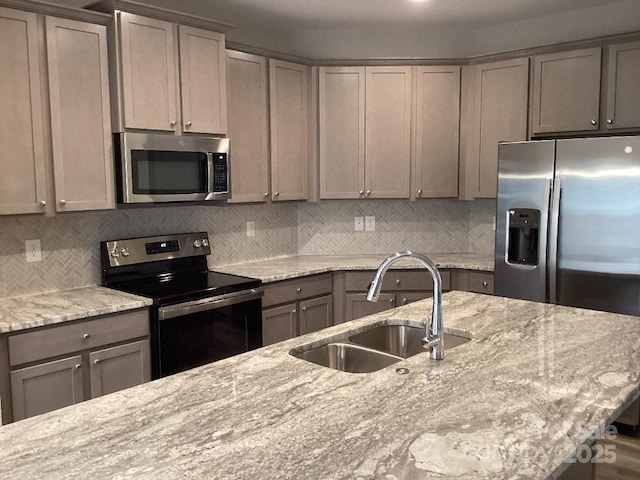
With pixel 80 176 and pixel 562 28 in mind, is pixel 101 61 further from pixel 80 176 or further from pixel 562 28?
pixel 562 28

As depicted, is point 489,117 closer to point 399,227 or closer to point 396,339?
point 399,227

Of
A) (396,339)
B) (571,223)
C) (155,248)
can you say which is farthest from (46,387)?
(571,223)

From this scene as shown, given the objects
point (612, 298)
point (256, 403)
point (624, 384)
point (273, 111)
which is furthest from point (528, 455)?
point (273, 111)

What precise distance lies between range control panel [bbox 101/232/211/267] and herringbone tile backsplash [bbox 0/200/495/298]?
0.21ft

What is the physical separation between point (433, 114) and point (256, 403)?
10.8 feet

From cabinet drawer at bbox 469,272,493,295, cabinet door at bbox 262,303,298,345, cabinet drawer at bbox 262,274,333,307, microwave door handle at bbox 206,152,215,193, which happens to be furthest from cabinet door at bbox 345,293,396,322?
microwave door handle at bbox 206,152,215,193

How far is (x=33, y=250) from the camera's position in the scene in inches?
122

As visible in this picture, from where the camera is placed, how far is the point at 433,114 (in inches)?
170

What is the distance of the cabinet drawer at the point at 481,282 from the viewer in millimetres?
4016

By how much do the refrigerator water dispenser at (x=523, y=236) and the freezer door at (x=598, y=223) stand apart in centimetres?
14

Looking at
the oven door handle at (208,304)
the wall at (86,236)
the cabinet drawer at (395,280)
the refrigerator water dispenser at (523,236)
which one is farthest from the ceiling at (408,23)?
Result: the oven door handle at (208,304)

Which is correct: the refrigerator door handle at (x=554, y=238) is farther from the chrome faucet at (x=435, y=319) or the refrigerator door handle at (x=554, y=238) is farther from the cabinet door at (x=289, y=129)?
the chrome faucet at (x=435, y=319)

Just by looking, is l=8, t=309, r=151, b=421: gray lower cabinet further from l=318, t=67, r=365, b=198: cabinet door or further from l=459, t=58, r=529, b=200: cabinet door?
l=459, t=58, r=529, b=200: cabinet door

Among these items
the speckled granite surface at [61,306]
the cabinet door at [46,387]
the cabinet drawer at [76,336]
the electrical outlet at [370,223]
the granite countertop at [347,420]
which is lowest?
the cabinet door at [46,387]
